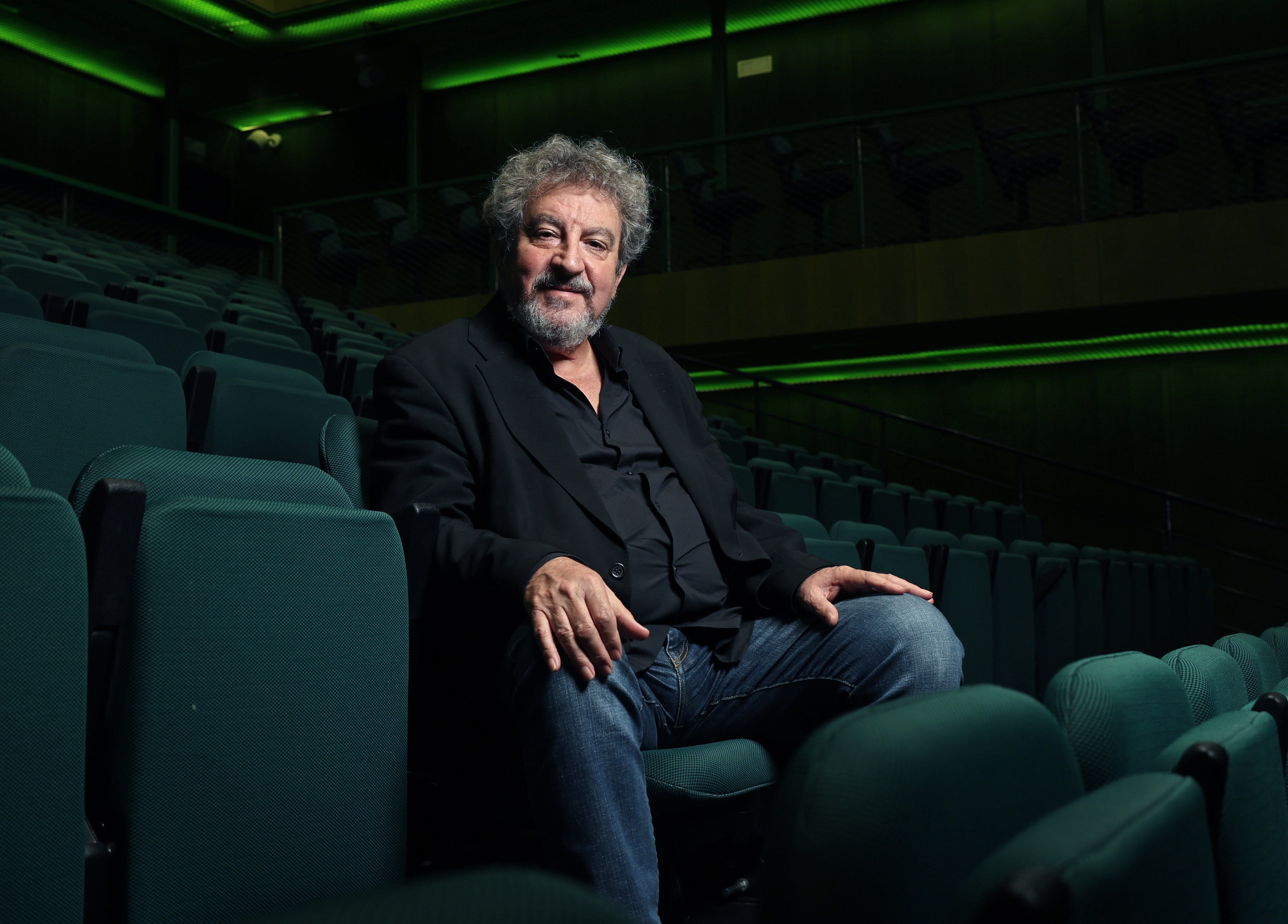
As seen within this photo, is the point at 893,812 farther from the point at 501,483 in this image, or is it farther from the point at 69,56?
the point at 69,56

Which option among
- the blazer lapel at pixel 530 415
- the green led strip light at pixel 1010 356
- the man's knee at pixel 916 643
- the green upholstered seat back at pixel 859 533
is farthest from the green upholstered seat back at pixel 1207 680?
the green led strip light at pixel 1010 356

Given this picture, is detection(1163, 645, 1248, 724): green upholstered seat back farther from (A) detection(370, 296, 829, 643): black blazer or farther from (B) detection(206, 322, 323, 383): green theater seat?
(B) detection(206, 322, 323, 383): green theater seat

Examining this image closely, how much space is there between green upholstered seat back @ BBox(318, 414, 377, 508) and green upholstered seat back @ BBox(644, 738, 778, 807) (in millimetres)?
258

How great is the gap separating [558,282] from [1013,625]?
0.99 meters

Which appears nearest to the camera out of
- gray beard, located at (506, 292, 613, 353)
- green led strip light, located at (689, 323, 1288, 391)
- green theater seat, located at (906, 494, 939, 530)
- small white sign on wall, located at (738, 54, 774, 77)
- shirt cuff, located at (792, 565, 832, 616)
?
shirt cuff, located at (792, 565, 832, 616)

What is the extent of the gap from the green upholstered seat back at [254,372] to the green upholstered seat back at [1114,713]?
746 millimetres

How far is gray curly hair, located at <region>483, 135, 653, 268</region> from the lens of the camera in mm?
767

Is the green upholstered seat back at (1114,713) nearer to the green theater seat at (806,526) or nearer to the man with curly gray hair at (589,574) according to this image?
the man with curly gray hair at (589,574)

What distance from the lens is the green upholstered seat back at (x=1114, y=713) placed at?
13.9 inches

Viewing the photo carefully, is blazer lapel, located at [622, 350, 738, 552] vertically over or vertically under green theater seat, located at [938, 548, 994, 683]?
over

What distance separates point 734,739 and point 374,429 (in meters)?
0.33

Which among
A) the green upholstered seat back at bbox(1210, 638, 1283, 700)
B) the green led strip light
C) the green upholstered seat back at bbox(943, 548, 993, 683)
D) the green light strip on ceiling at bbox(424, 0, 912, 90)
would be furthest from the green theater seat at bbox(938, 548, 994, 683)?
the green light strip on ceiling at bbox(424, 0, 912, 90)

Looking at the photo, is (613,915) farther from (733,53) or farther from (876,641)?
(733,53)

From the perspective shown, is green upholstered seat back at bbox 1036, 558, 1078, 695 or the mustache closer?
the mustache
